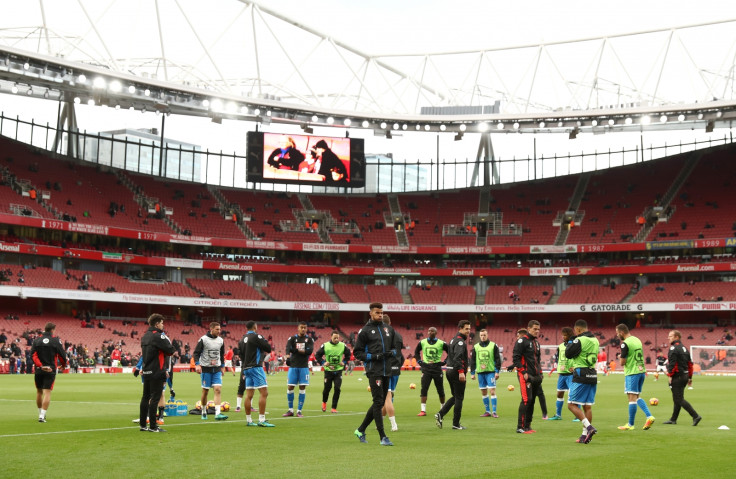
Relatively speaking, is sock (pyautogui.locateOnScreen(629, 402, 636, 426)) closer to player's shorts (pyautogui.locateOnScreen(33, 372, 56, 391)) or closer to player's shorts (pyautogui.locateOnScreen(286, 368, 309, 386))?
player's shorts (pyautogui.locateOnScreen(286, 368, 309, 386))

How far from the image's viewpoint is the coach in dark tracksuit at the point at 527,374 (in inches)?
659

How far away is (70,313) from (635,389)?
59080 mm

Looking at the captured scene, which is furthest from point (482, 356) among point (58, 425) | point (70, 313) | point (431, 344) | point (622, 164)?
point (622, 164)

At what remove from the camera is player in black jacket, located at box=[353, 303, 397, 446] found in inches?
577

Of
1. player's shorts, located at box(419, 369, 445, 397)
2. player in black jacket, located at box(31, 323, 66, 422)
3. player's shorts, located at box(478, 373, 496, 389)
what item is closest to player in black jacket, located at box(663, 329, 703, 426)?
player's shorts, located at box(478, 373, 496, 389)

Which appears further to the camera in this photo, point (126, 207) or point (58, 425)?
point (126, 207)

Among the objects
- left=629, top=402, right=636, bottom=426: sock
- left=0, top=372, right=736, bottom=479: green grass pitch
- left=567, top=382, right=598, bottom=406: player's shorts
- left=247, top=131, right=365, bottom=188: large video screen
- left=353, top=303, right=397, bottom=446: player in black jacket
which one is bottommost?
left=0, top=372, right=736, bottom=479: green grass pitch

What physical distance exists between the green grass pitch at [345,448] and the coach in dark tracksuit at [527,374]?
1.32 ft

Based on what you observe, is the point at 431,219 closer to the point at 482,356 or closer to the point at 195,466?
the point at 482,356

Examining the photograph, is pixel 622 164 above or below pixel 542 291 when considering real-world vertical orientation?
above

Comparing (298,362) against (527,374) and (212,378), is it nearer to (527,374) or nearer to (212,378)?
(212,378)

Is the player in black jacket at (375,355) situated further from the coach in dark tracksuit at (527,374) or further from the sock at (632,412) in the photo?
the sock at (632,412)

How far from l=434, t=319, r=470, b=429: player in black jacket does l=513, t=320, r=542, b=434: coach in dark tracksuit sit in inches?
45.3

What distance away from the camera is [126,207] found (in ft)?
249
